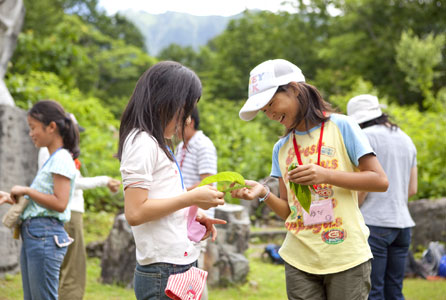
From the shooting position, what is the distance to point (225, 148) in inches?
443

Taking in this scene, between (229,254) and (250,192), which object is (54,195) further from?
(229,254)

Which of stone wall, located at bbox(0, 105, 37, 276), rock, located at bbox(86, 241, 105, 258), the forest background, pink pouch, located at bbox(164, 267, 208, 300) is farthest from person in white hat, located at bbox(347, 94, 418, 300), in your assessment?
the forest background

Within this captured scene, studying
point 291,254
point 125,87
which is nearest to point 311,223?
point 291,254

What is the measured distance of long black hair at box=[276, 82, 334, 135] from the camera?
2.26 meters

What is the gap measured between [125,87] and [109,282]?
19024mm

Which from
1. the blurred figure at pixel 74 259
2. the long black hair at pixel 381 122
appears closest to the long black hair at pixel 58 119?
the blurred figure at pixel 74 259

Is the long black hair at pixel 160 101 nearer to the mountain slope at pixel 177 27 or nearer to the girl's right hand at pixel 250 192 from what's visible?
the girl's right hand at pixel 250 192

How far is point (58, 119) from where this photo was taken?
3.04 metres

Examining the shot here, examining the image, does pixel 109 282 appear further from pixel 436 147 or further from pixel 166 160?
pixel 436 147

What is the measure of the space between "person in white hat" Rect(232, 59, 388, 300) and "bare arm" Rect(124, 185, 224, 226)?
15.9 inches

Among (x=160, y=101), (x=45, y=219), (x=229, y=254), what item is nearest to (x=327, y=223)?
(x=160, y=101)

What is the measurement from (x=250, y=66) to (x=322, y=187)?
23.5 metres

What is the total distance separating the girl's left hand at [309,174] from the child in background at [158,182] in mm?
377

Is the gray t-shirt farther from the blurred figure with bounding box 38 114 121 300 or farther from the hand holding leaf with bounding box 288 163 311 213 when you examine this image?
the blurred figure with bounding box 38 114 121 300
